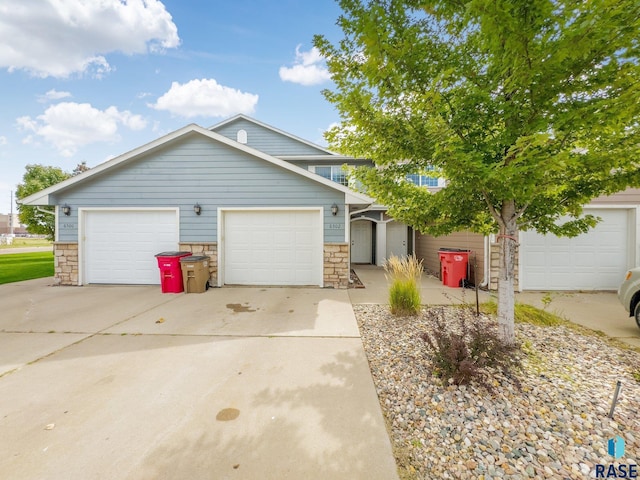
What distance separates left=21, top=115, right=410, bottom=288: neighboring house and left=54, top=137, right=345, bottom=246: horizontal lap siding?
29 mm

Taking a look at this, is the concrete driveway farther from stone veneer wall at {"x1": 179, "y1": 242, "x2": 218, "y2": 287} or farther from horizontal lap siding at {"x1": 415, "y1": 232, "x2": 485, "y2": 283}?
horizontal lap siding at {"x1": 415, "y1": 232, "x2": 485, "y2": 283}

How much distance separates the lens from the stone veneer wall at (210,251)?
24.9 ft

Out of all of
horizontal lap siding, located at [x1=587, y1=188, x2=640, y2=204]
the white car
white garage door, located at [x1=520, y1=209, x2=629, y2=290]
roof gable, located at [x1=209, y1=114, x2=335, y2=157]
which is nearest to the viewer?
the white car

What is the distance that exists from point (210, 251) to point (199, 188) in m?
1.86

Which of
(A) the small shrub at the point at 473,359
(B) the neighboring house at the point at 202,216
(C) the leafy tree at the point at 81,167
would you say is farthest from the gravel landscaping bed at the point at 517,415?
(C) the leafy tree at the point at 81,167

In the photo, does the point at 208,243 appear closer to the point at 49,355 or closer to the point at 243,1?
the point at 49,355

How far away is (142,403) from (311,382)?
1579mm

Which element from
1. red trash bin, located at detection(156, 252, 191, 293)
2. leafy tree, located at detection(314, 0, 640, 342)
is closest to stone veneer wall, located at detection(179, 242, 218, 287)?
red trash bin, located at detection(156, 252, 191, 293)

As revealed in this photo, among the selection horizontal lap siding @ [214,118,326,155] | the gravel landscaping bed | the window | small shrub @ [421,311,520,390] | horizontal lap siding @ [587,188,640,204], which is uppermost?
horizontal lap siding @ [214,118,326,155]

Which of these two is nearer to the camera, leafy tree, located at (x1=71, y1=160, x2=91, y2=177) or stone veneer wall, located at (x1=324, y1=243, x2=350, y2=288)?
stone veneer wall, located at (x1=324, y1=243, x2=350, y2=288)

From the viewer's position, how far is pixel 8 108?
40.8 feet

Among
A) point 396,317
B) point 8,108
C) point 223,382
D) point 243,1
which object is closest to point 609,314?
point 396,317

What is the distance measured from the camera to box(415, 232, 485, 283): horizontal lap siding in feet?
24.6

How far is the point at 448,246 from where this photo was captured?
9.71m
